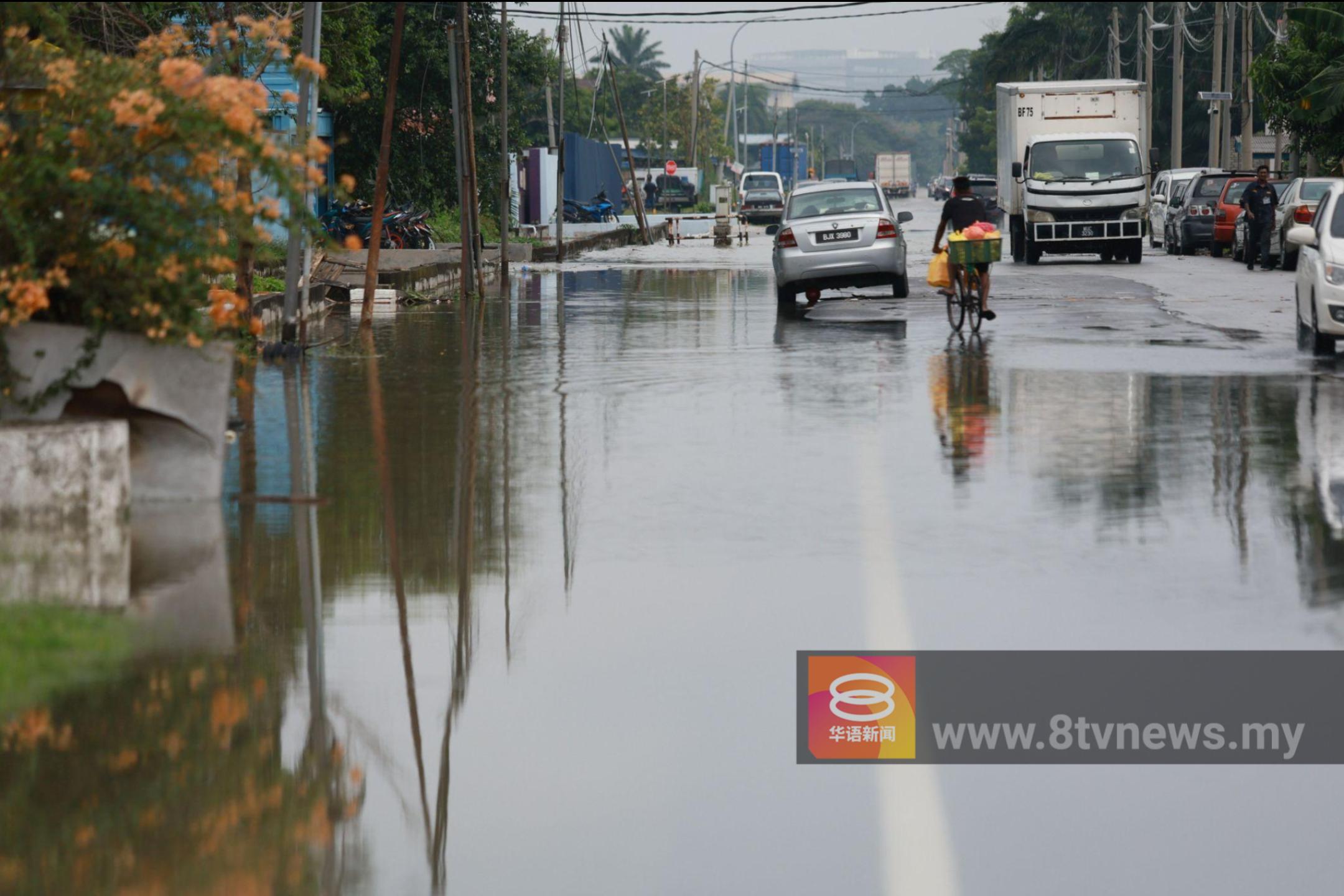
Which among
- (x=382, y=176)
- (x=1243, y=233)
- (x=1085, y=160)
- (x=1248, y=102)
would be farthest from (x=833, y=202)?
(x=1248, y=102)

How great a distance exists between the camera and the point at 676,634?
7.40 meters

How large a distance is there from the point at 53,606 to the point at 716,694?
276 centimetres

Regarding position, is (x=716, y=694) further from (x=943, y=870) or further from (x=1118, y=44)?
(x=1118, y=44)

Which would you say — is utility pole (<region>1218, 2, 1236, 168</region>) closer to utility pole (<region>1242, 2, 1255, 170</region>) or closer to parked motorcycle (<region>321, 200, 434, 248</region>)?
utility pole (<region>1242, 2, 1255, 170</region>)

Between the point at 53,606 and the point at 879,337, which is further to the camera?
the point at 879,337

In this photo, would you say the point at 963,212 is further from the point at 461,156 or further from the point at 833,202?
the point at 461,156

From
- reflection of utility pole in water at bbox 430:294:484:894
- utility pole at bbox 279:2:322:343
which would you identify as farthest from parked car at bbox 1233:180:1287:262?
reflection of utility pole in water at bbox 430:294:484:894

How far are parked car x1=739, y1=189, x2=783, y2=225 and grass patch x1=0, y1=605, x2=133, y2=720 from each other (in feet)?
217

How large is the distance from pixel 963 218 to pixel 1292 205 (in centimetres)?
1348

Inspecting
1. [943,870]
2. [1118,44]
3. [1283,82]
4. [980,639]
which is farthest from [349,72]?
[1118,44]

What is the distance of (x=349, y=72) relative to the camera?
1226 inches

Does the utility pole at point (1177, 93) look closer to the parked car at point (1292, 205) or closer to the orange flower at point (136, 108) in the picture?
the parked car at point (1292, 205)

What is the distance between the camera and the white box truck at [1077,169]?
36062mm

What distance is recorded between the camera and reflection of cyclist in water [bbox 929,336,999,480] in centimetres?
1209
